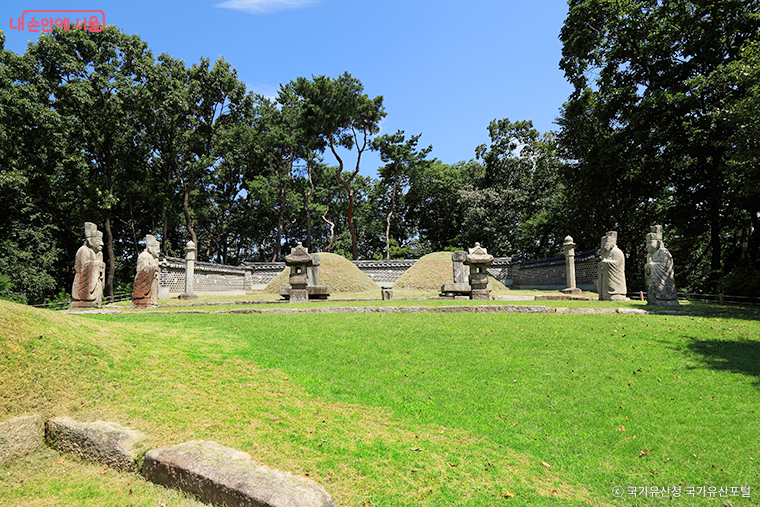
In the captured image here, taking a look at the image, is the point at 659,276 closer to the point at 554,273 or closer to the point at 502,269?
the point at 554,273

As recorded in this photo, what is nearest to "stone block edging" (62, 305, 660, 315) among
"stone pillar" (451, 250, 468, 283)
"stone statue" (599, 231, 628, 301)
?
"stone statue" (599, 231, 628, 301)

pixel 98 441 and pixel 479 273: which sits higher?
pixel 479 273

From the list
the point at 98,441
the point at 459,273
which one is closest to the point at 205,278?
the point at 459,273

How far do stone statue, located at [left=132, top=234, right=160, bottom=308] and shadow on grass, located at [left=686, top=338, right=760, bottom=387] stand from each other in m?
14.2

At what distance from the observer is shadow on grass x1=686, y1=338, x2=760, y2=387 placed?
5701 mm

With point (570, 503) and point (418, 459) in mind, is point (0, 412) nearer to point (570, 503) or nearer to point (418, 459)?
point (418, 459)

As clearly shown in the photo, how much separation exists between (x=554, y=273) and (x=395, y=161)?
58.5ft

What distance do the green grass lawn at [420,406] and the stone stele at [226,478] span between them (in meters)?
0.16

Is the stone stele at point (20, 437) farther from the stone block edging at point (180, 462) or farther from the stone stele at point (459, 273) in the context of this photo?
the stone stele at point (459, 273)

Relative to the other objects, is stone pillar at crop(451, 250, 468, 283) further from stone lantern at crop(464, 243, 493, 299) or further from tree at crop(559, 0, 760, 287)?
tree at crop(559, 0, 760, 287)

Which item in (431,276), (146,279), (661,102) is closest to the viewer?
(146,279)

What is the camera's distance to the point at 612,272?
42.3ft

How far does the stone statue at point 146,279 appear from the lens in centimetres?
1270

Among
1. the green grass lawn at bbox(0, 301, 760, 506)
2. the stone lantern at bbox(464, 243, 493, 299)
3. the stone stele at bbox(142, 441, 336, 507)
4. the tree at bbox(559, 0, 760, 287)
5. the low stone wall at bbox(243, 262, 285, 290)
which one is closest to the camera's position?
the stone stele at bbox(142, 441, 336, 507)
